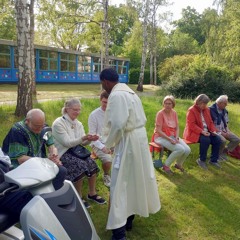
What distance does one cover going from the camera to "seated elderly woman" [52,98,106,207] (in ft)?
12.2

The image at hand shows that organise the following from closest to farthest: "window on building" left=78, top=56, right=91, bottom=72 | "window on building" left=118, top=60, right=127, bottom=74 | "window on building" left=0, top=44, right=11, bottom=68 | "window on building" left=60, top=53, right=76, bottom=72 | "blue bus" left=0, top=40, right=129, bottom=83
A: 1. "window on building" left=0, top=44, right=11, bottom=68
2. "blue bus" left=0, top=40, right=129, bottom=83
3. "window on building" left=60, top=53, right=76, bottom=72
4. "window on building" left=78, top=56, right=91, bottom=72
5. "window on building" left=118, top=60, right=127, bottom=74

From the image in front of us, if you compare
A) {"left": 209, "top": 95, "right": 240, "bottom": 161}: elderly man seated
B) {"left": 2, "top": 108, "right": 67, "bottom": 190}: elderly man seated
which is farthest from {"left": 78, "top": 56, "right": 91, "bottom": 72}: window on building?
{"left": 2, "top": 108, "right": 67, "bottom": 190}: elderly man seated

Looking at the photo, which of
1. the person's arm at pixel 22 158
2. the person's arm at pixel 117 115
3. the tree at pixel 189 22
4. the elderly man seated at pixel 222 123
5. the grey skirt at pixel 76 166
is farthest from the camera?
the tree at pixel 189 22

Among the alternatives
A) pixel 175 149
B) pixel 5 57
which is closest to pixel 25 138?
pixel 175 149

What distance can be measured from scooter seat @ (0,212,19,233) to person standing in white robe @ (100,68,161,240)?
1152 mm

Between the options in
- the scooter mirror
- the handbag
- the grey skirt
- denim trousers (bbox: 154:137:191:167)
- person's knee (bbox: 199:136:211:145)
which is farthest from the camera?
person's knee (bbox: 199:136:211:145)

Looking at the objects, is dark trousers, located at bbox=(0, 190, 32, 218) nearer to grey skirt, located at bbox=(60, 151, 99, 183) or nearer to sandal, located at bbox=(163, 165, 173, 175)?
grey skirt, located at bbox=(60, 151, 99, 183)

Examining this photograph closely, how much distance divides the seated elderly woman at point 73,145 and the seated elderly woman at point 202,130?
2.43 meters

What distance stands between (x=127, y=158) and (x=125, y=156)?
3 cm

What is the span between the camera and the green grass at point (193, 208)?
3.38m

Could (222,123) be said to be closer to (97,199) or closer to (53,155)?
(97,199)

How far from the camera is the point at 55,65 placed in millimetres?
24172

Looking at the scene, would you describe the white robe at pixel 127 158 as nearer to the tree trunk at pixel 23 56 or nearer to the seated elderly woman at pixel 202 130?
the seated elderly woman at pixel 202 130

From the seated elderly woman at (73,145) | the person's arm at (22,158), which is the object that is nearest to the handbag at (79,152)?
the seated elderly woman at (73,145)
